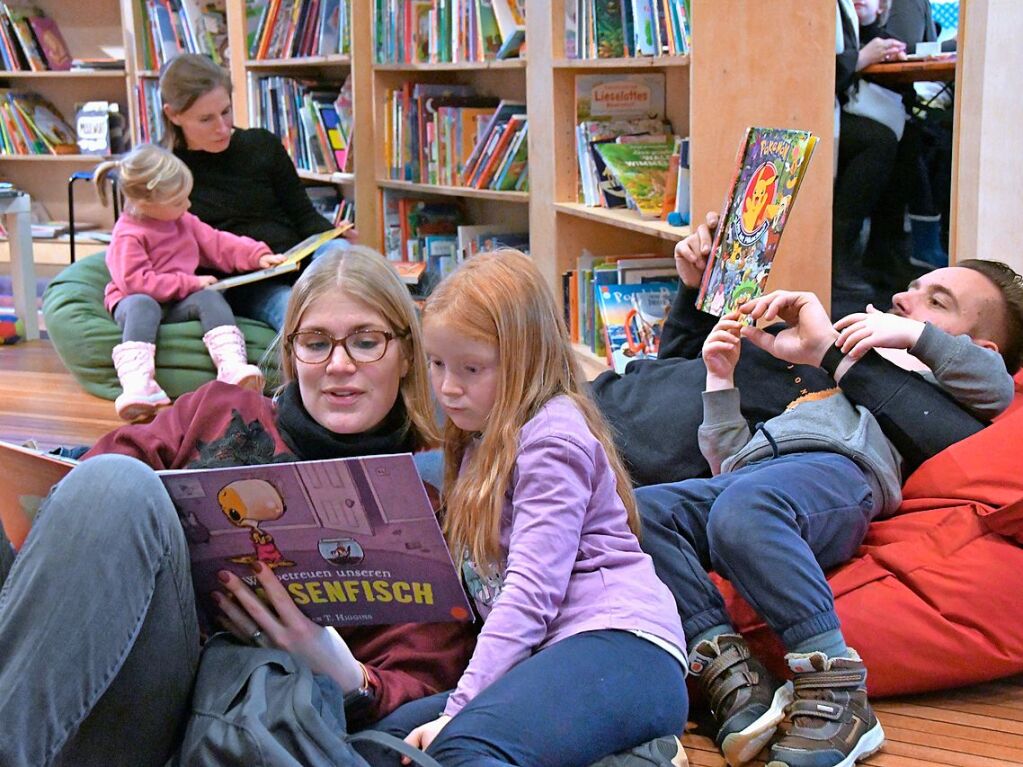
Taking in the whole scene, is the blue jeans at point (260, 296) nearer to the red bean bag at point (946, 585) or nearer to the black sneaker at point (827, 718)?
the red bean bag at point (946, 585)

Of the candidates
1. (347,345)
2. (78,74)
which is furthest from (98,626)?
(78,74)

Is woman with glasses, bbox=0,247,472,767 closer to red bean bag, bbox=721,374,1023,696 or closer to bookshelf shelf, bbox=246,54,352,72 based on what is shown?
red bean bag, bbox=721,374,1023,696

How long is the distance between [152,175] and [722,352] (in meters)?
2.24

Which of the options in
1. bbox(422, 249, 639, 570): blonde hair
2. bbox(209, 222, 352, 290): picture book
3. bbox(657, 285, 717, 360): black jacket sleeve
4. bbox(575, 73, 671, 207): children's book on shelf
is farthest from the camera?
bbox(209, 222, 352, 290): picture book

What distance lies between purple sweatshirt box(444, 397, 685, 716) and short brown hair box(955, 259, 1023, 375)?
2.83 ft

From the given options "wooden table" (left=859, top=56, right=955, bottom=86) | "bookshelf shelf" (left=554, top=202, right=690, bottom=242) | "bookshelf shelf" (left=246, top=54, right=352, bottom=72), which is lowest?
"bookshelf shelf" (left=554, top=202, right=690, bottom=242)

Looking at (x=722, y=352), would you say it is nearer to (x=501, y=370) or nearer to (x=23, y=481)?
(x=501, y=370)

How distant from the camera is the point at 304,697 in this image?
1.33m

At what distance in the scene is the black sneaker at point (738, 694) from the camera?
1.63m

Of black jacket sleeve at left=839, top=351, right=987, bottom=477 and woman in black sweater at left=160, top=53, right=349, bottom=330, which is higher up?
woman in black sweater at left=160, top=53, right=349, bottom=330

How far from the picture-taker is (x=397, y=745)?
128 centimetres

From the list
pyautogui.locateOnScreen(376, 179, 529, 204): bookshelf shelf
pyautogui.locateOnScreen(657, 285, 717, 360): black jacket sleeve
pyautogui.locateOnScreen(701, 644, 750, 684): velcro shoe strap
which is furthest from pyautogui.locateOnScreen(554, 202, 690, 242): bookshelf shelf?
pyautogui.locateOnScreen(701, 644, 750, 684): velcro shoe strap

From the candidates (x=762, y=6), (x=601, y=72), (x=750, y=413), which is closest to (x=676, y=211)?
(x=762, y=6)

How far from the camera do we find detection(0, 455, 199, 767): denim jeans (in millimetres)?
1259
